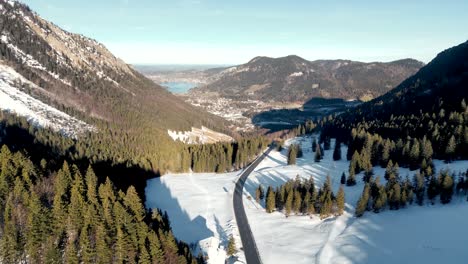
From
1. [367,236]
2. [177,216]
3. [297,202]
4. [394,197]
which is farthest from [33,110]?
[394,197]

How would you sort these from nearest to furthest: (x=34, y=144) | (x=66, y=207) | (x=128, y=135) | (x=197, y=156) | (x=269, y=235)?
(x=66, y=207) → (x=269, y=235) → (x=34, y=144) → (x=197, y=156) → (x=128, y=135)

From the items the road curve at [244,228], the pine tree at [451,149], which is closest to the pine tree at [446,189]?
the pine tree at [451,149]

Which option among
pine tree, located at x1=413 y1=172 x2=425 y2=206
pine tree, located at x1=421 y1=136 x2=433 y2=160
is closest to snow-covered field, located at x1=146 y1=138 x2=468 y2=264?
pine tree, located at x1=413 y1=172 x2=425 y2=206

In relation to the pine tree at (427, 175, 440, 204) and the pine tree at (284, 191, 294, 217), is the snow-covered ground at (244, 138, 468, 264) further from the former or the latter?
the pine tree at (427, 175, 440, 204)

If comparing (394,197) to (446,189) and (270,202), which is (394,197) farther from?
(270,202)

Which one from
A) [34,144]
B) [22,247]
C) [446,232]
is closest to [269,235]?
[446,232]

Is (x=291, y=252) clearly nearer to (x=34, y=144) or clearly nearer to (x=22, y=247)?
(x=22, y=247)

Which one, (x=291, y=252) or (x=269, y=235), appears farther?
(x=269, y=235)
